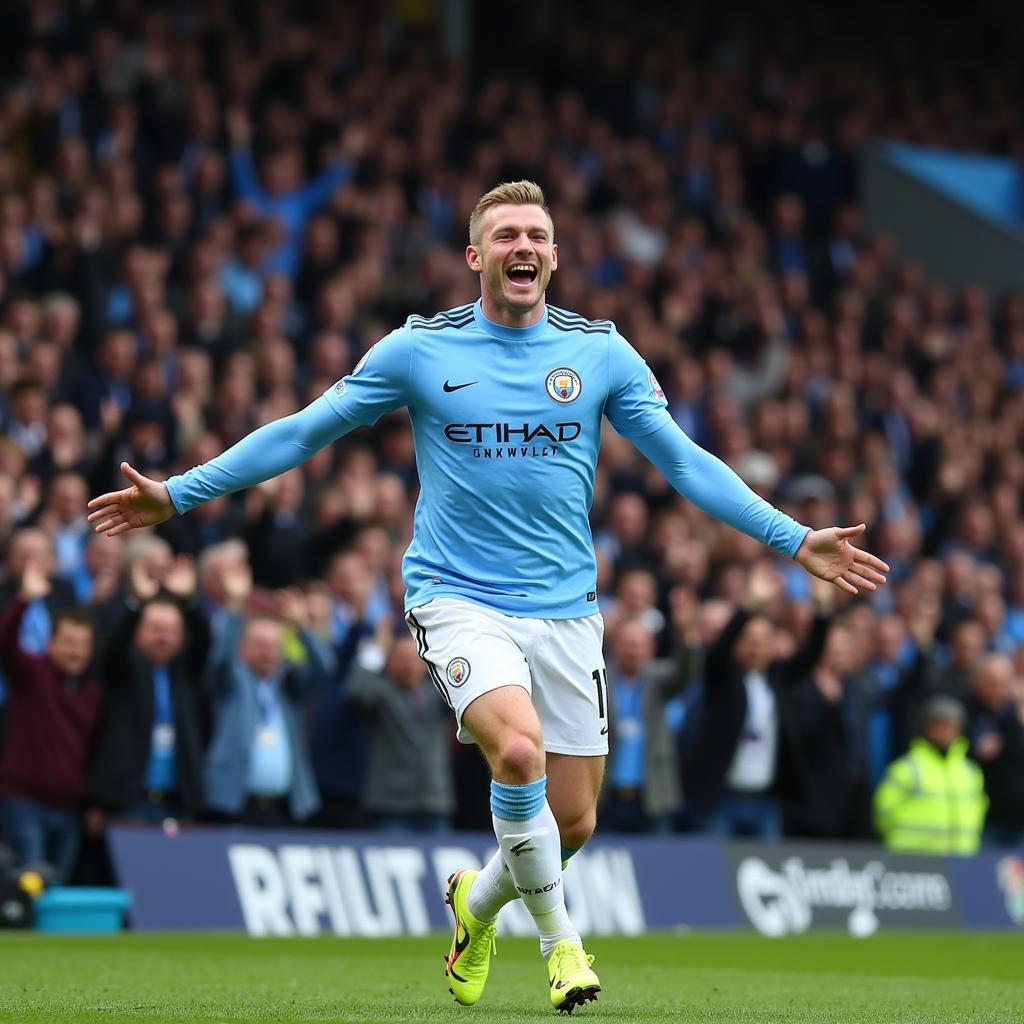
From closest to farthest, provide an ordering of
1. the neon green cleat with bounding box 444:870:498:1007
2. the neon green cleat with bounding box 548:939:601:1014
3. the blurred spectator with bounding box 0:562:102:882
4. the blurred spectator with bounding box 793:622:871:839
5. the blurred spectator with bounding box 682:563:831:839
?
1. the neon green cleat with bounding box 548:939:601:1014
2. the neon green cleat with bounding box 444:870:498:1007
3. the blurred spectator with bounding box 0:562:102:882
4. the blurred spectator with bounding box 682:563:831:839
5. the blurred spectator with bounding box 793:622:871:839

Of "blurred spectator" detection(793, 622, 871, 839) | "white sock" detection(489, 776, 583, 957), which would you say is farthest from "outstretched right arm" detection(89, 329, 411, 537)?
"blurred spectator" detection(793, 622, 871, 839)

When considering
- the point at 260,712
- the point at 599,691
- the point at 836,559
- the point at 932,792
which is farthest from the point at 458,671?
the point at 932,792

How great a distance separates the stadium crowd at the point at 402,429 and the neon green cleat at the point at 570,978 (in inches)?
165

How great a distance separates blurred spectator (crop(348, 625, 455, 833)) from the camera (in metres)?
13.7

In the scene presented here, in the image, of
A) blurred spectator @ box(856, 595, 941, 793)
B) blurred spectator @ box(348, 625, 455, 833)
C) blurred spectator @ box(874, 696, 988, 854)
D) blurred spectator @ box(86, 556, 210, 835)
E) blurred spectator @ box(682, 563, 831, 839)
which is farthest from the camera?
blurred spectator @ box(856, 595, 941, 793)

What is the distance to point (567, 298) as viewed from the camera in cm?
1942

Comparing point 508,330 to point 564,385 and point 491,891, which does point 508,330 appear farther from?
point 491,891

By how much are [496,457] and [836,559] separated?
47.2 inches

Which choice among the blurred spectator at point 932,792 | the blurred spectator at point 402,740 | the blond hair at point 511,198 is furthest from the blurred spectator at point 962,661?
the blond hair at point 511,198

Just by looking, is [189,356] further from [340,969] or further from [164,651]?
[340,969]

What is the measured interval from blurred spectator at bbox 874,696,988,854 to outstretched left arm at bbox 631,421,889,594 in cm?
891

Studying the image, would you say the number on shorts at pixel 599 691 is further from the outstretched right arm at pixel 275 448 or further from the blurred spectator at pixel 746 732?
the blurred spectator at pixel 746 732

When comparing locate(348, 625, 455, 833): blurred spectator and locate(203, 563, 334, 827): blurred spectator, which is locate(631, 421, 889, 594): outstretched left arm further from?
locate(348, 625, 455, 833): blurred spectator

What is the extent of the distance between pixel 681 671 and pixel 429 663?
7.54 m
